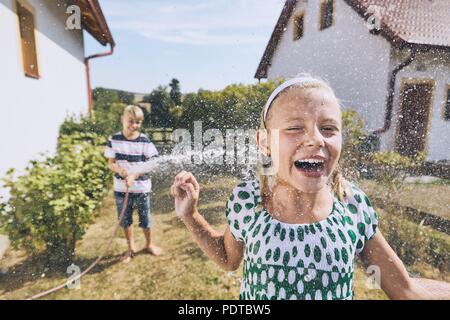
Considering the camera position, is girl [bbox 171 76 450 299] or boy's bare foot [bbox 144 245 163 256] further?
boy's bare foot [bbox 144 245 163 256]

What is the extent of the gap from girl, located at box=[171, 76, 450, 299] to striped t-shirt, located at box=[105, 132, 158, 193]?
2148 mm

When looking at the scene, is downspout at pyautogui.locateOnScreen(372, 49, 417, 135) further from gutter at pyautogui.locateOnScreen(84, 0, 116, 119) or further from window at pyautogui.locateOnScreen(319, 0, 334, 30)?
gutter at pyautogui.locateOnScreen(84, 0, 116, 119)

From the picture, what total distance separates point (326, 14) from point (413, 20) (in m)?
2.18

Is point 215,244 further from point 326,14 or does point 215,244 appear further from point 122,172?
point 326,14

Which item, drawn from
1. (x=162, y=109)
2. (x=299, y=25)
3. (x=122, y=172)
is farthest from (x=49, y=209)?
(x=299, y=25)

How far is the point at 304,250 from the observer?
41.3 inches

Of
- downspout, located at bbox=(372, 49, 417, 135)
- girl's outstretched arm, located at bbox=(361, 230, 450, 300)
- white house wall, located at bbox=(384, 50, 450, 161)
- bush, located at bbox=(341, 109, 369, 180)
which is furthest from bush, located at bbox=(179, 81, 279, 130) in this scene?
girl's outstretched arm, located at bbox=(361, 230, 450, 300)

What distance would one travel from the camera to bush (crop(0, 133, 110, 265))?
2723 mm

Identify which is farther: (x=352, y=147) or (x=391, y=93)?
(x=391, y=93)

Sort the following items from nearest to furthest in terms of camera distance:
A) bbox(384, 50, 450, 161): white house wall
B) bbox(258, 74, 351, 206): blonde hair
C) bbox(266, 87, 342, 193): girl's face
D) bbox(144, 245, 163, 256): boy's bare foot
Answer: bbox(266, 87, 342, 193): girl's face
bbox(258, 74, 351, 206): blonde hair
bbox(144, 245, 163, 256): boy's bare foot
bbox(384, 50, 450, 161): white house wall

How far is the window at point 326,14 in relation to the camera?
8109mm

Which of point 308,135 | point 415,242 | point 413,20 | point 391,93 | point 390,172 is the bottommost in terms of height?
point 415,242

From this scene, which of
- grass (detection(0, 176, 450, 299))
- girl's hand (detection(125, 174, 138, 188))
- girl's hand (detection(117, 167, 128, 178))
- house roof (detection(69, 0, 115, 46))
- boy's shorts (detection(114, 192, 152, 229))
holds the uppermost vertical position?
house roof (detection(69, 0, 115, 46))

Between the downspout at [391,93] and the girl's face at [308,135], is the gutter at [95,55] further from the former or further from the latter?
the downspout at [391,93]
